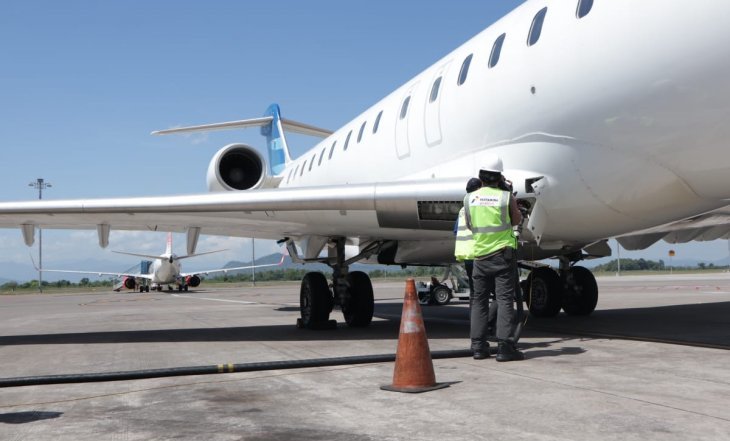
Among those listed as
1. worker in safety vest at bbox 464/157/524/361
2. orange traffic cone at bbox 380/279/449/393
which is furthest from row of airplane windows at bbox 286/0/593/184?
orange traffic cone at bbox 380/279/449/393

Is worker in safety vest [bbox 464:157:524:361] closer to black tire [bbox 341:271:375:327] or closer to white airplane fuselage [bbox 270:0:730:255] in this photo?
white airplane fuselage [bbox 270:0:730:255]

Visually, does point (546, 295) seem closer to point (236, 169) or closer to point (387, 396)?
point (236, 169)

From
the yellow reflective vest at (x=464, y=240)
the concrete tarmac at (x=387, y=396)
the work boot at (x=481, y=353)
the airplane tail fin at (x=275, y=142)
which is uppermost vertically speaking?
the airplane tail fin at (x=275, y=142)

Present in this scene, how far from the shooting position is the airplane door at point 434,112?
8.75 meters

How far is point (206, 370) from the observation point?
641cm

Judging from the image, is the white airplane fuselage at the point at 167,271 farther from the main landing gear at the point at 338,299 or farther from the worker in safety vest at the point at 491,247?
the worker in safety vest at the point at 491,247

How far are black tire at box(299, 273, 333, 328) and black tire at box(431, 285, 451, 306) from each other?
343 inches

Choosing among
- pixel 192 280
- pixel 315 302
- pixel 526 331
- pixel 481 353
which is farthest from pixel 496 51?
pixel 192 280

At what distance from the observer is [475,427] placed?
3965 millimetres

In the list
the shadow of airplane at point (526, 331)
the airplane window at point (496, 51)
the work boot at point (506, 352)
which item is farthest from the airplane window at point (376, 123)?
the work boot at point (506, 352)

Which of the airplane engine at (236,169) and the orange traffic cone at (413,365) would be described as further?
the airplane engine at (236,169)

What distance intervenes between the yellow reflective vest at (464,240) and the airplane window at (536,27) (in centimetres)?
186

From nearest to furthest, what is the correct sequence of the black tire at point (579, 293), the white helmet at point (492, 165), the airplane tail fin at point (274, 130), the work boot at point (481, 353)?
the work boot at point (481, 353)
the white helmet at point (492, 165)
the black tire at point (579, 293)
the airplane tail fin at point (274, 130)

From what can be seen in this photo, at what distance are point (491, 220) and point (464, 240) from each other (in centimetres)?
46
